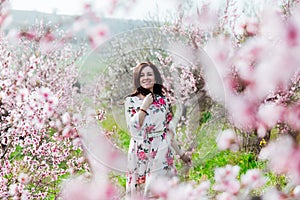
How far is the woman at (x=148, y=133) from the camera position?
3.38 meters

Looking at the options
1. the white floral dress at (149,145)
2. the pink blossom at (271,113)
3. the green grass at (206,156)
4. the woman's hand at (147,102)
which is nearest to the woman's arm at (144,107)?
the woman's hand at (147,102)

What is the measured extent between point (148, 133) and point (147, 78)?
0.39 metres

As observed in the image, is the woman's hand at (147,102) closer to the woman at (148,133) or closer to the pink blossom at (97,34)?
the woman at (148,133)

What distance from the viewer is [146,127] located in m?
3.40

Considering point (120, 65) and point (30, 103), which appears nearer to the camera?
point (30, 103)

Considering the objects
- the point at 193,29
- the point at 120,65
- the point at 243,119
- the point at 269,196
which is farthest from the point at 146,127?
the point at 120,65

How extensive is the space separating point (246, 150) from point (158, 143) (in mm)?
3393

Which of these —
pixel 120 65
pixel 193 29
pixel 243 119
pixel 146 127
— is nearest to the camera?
pixel 243 119

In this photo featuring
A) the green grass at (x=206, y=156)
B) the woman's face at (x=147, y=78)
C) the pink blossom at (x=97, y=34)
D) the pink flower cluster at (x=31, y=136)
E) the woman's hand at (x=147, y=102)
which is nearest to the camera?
the woman's hand at (x=147, y=102)

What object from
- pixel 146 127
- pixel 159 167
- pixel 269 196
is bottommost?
pixel 269 196

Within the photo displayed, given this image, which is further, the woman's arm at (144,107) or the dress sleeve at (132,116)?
the dress sleeve at (132,116)

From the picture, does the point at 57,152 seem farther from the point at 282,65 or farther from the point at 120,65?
the point at 120,65

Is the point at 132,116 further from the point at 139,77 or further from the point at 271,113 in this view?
the point at 271,113

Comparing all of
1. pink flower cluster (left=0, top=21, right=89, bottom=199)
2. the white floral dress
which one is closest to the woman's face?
the white floral dress
